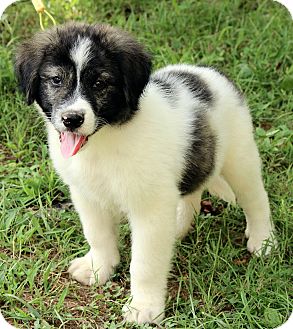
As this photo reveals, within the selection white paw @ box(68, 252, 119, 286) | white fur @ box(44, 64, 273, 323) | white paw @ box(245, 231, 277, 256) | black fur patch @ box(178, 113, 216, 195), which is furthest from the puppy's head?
white paw @ box(245, 231, 277, 256)

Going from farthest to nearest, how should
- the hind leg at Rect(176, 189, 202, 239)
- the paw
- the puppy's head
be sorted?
the hind leg at Rect(176, 189, 202, 239)
the paw
the puppy's head

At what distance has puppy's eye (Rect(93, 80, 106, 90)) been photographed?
4.23m

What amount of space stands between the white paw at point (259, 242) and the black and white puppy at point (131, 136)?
471 mm

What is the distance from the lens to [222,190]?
580 cm

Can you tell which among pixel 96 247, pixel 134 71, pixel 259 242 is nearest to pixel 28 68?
pixel 134 71

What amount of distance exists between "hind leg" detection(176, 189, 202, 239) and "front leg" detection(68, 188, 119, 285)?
579mm

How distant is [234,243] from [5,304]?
5.95ft

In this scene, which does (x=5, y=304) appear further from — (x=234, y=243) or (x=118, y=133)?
(x=234, y=243)

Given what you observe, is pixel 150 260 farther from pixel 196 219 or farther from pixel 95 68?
pixel 95 68

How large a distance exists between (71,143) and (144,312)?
1270 millimetres

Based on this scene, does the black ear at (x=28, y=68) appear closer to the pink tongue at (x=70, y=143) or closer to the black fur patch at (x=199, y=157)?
the pink tongue at (x=70, y=143)

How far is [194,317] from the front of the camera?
4.69m

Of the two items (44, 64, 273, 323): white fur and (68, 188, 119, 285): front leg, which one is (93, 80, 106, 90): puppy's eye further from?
(68, 188, 119, 285): front leg

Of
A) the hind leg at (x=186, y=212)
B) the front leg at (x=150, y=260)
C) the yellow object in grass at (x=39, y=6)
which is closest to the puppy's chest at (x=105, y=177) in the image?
the front leg at (x=150, y=260)
